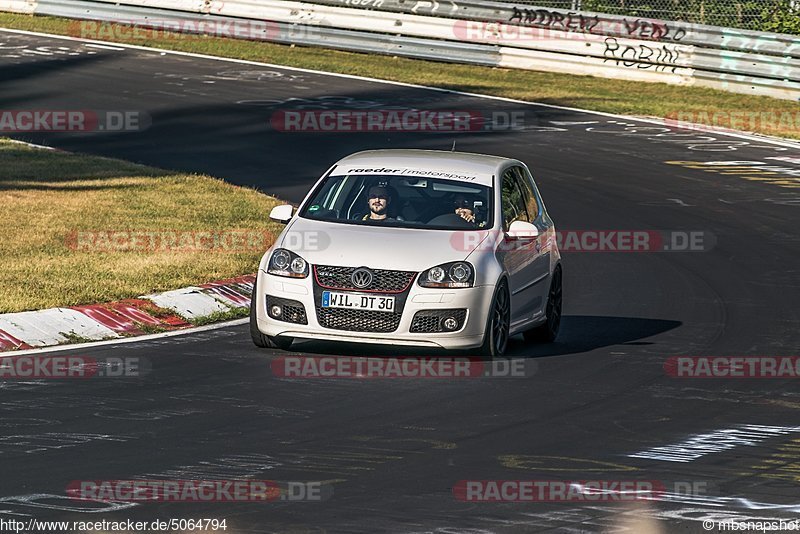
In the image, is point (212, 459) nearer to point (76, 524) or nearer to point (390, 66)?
point (76, 524)

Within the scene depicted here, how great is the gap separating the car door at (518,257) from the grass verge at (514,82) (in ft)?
50.2

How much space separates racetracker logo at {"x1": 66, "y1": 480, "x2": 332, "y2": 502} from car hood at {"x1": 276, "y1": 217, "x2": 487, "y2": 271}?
3976 mm

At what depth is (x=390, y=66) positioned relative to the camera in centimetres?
3425

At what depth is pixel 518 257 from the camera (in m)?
13.1

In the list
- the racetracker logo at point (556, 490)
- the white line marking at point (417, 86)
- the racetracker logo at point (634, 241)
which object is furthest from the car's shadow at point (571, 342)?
the white line marking at point (417, 86)

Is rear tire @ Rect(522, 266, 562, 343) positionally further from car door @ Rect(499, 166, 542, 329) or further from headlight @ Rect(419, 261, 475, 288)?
headlight @ Rect(419, 261, 475, 288)

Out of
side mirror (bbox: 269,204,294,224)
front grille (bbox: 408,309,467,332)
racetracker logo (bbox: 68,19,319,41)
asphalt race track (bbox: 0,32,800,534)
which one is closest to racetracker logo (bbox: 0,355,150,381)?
asphalt race track (bbox: 0,32,800,534)

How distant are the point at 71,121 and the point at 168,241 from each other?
32.3ft

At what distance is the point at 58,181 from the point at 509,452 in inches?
504

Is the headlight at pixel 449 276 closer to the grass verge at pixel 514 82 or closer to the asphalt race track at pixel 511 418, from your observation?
the asphalt race track at pixel 511 418

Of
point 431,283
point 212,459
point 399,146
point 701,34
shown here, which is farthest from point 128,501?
point 701,34

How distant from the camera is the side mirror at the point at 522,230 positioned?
12789 mm

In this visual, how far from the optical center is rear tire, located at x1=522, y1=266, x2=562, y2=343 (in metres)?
13.9

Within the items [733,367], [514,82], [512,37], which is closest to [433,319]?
[733,367]
